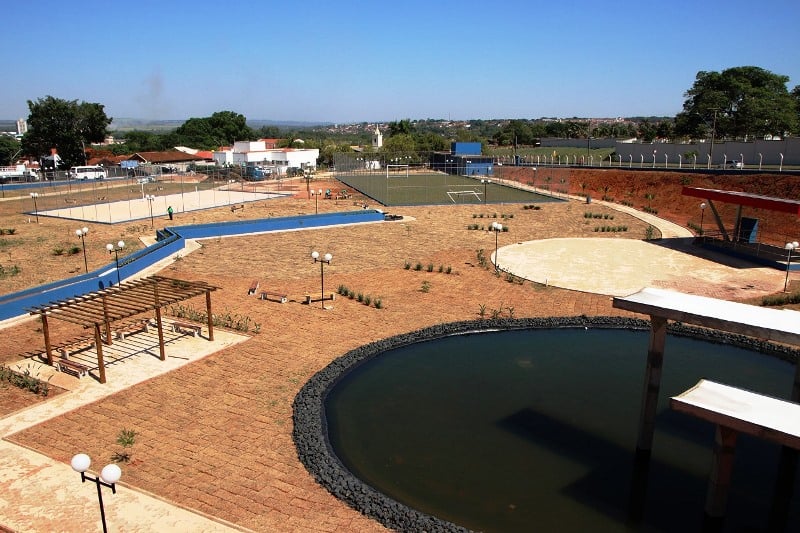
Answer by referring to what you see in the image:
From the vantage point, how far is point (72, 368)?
1389 cm

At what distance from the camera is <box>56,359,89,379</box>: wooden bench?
1374 centimetres

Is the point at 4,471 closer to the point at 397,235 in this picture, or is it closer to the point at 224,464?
the point at 224,464

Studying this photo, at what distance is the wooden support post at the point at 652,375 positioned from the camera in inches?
421

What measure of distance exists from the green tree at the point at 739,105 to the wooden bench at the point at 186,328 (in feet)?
226

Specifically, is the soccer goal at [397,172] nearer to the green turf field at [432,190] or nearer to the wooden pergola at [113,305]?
the green turf field at [432,190]

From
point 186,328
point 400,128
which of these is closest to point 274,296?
point 186,328

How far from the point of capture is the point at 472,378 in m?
14.9

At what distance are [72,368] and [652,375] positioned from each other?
1313cm

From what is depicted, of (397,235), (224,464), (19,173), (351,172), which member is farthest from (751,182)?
(19,173)

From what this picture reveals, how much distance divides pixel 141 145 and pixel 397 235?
341 ft

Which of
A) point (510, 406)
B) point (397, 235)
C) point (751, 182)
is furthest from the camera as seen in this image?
point (751, 182)

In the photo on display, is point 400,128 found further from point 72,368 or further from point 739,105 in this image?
point 72,368

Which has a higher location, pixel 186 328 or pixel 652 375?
pixel 652 375

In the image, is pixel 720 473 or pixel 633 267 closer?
pixel 720 473
